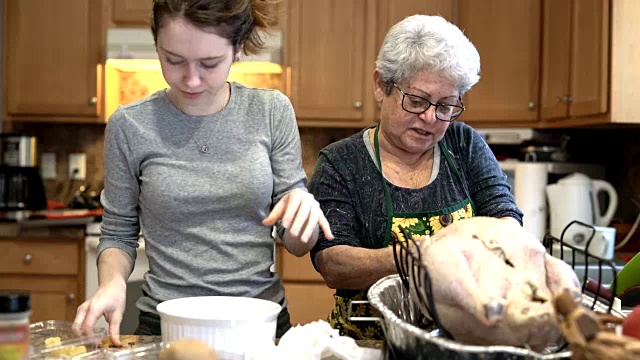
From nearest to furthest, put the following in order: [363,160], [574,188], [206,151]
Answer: [206,151] → [363,160] → [574,188]

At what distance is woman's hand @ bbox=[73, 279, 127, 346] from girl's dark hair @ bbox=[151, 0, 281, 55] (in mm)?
393

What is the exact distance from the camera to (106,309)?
3.40 feet

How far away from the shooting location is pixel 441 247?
32.5 inches

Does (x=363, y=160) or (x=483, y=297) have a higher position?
(x=363, y=160)

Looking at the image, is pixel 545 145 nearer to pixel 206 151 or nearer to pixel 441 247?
pixel 206 151

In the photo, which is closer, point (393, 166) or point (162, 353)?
point (162, 353)

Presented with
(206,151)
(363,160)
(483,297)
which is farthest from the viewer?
(363,160)

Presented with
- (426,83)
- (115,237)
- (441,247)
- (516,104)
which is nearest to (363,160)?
(426,83)

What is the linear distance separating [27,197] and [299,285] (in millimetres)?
1248

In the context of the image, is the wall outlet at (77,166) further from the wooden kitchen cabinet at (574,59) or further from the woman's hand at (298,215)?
the woman's hand at (298,215)

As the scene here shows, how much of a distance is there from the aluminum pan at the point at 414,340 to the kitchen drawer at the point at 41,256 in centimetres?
229

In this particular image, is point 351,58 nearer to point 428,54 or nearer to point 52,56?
point 52,56

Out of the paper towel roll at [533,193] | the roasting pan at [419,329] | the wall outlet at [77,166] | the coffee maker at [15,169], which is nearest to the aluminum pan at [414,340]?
the roasting pan at [419,329]

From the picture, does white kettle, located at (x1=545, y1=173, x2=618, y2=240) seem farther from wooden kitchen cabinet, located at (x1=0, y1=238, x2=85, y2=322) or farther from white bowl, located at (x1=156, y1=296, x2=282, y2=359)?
white bowl, located at (x1=156, y1=296, x2=282, y2=359)
